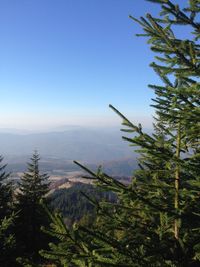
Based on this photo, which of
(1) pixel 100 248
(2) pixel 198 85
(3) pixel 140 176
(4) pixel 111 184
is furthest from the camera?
(3) pixel 140 176

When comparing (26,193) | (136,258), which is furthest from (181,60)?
(26,193)

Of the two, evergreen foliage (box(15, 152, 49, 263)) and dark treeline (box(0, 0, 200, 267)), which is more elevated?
dark treeline (box(0, 0, 200, 267))

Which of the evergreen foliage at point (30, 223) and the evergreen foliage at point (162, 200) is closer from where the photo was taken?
the evergreen foliage at point (162, 200)

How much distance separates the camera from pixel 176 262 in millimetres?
5211

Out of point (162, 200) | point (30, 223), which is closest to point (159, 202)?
point (162, 200)

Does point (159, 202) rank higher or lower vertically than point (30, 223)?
higher

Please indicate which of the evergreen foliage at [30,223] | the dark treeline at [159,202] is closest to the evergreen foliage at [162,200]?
the dark treeline at [159,202]

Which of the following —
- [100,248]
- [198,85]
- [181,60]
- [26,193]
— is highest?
[181,60]

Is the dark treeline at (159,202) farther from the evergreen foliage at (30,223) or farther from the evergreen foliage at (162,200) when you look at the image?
the evergreen foliage at (30,223)

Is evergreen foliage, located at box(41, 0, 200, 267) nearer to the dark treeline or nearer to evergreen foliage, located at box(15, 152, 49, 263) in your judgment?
the dark treeline

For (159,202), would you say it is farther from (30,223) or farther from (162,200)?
(30,223)

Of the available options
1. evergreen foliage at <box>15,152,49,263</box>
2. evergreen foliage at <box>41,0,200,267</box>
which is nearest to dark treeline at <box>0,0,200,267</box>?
evergreen foliage at <box>41,0,200,267</box>

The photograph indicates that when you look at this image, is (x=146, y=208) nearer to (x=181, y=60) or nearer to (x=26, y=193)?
(x=181, y=60)

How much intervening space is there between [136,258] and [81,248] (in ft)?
2.61
